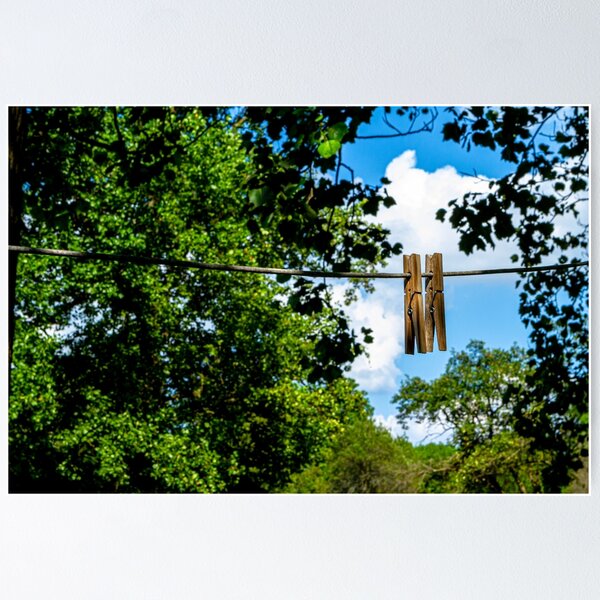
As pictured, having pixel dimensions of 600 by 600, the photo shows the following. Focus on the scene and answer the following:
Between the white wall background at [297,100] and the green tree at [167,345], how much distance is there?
371 centimetres

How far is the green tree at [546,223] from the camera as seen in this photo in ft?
13.1

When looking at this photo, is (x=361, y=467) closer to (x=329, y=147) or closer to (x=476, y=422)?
(x=476, y=422)

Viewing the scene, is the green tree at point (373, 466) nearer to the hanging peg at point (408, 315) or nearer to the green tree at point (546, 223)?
the green tree at point (546, 223)

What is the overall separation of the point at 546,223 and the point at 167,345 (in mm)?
3555

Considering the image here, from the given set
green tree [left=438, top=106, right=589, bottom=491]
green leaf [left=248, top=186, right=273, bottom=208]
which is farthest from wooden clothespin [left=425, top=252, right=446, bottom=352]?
green tree [left=438, top=106, right=589, bottom=491]

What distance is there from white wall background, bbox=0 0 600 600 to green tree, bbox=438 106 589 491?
0.96 m

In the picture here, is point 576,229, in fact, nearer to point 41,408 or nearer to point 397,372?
point 397,372

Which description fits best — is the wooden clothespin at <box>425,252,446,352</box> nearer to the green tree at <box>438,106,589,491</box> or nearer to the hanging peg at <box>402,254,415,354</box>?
the hanging peg at <box>402,254,415,354</box>

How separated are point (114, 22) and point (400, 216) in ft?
12.0

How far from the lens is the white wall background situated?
2691 millimetres

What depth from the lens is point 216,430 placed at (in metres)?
7.29

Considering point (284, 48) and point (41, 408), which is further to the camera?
point (41, 408)
